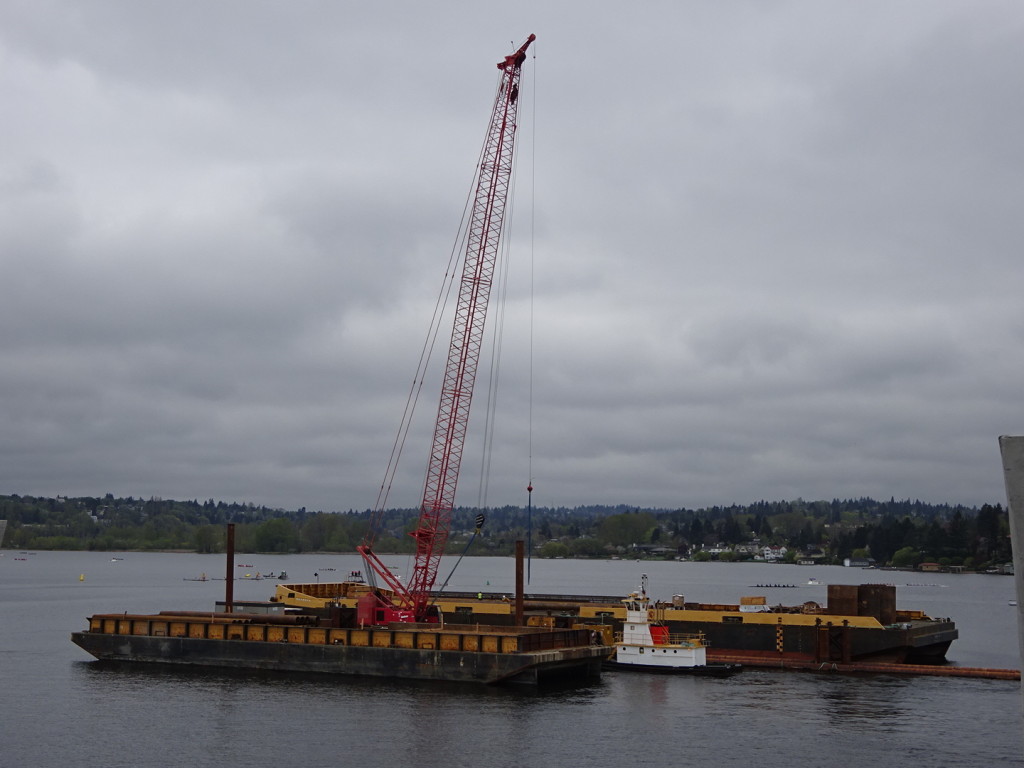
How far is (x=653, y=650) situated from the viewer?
63.4 meters

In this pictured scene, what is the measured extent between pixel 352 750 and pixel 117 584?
162 meters

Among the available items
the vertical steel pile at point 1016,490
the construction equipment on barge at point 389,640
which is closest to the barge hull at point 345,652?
the construction equipment on barge at point 389,640

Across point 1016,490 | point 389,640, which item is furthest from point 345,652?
point 1016,490

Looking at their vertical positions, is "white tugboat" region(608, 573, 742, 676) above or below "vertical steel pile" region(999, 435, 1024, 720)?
below

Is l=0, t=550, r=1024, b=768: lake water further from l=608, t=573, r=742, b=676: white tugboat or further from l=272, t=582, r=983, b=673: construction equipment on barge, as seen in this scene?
l=272, t=582, r=983, b=673: construction equipment on barge

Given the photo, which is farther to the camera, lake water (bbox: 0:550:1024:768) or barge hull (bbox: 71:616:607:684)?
barge hull (bbox: 71:616:607:684)

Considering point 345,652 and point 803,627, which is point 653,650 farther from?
point 345,652

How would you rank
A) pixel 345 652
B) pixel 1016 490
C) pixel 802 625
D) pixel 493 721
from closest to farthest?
1. pixel 1016 490
2. pixel 493 721
3. pixel 345 652
4. pixel 802 625

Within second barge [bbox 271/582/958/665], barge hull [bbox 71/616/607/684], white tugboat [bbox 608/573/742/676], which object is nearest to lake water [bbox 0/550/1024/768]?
barge hull [bbox 71/616/607/684]

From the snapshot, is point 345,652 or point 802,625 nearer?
point 345,652

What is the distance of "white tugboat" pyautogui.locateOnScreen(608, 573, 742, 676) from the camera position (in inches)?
2462

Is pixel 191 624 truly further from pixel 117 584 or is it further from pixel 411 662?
pixel 117 584

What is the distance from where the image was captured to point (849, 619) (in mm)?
66875

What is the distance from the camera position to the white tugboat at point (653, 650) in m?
A: 62.5
